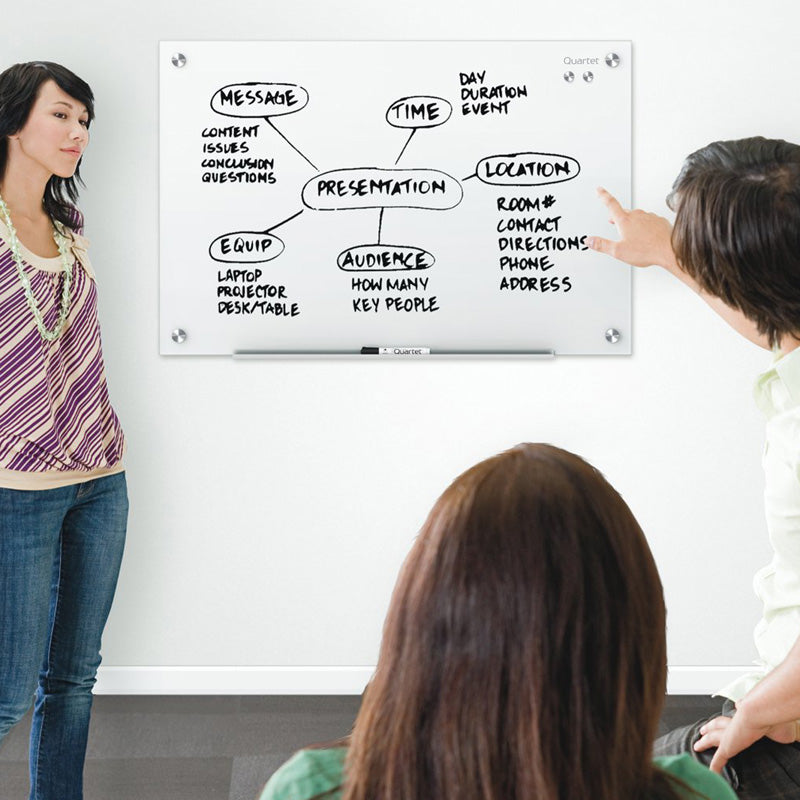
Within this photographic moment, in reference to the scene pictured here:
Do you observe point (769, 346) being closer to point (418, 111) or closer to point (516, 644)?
point (516, 644)

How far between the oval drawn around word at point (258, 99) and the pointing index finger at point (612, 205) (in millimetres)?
797

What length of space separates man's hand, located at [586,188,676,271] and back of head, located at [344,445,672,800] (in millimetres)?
1688

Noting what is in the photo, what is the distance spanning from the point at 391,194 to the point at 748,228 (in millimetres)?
1471

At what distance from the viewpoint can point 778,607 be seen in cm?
106

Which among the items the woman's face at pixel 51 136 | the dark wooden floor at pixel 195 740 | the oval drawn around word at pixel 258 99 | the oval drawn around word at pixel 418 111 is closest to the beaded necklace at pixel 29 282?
the woman's face at pixel 51 136

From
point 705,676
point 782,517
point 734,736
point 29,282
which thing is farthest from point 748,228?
point 705,676

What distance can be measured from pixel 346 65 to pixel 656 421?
4.07ft

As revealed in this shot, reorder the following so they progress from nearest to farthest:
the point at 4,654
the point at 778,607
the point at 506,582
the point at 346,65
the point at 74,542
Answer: the point at 506,582
the point at 778,607
the point at 4,654
the point at 74,542
the point at 346,65

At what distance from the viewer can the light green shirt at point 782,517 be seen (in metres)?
1.03

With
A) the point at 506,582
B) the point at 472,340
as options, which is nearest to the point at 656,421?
the point at 472,340

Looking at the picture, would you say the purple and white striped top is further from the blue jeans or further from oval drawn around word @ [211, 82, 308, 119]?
oval drawn around word @ [211, 82, 308, 119]

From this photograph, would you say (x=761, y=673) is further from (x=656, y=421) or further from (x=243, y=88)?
(x=243, y=88)

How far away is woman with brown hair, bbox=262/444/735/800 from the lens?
636mm

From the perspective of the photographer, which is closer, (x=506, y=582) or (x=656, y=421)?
(x=506, y=582)
